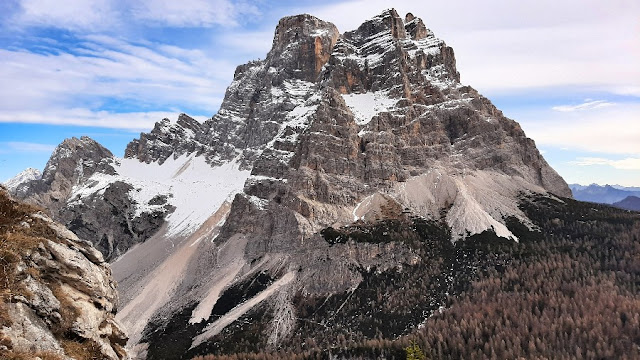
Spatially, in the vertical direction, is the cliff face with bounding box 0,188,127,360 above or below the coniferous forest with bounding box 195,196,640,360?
above

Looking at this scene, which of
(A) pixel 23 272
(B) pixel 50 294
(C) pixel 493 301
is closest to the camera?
(A) pixel 23 272

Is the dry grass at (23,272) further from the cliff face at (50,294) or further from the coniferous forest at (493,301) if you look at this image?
the coniferous forest at (493,301)

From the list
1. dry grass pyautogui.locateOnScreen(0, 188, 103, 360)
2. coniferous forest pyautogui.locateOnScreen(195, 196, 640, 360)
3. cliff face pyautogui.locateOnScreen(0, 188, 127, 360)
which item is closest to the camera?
dry grass pyautogui.locateOnScreen(0, 188, 103, 360)

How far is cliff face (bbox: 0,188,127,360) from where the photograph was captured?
71.1 ft

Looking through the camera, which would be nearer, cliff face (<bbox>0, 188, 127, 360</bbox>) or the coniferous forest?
cliff face (<bbox>0, 188, 127, 360</bbox>)

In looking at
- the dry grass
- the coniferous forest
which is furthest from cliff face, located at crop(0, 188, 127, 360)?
the coniferous forest

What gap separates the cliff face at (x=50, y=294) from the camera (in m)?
21.7

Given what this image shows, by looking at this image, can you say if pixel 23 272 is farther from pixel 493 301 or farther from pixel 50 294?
pixel 493 301

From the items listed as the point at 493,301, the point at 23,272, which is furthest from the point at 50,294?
the point at 493,301

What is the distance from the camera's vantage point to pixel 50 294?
24.4 m

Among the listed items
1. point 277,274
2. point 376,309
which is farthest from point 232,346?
point 376,309

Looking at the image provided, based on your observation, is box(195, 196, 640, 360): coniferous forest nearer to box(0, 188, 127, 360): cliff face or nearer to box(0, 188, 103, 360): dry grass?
box(0, 188, 127, 360): cliff face

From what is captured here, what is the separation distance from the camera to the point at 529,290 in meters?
133

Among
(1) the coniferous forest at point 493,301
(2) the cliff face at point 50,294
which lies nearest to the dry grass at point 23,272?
(2) the cliff face at point 50,294
